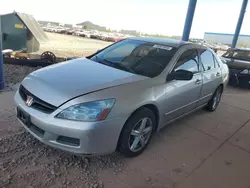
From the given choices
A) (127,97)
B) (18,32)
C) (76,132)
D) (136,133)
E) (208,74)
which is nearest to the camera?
(76,132)

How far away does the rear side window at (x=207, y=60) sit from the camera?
401cm

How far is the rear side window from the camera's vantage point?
401 centimetres

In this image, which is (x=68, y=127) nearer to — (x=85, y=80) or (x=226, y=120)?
(x=85, y=80)

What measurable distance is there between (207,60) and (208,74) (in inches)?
11.4

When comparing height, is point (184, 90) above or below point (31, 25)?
below

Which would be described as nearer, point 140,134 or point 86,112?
point 86,112

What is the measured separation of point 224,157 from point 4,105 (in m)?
3.71

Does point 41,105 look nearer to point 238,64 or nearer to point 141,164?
point 141,164

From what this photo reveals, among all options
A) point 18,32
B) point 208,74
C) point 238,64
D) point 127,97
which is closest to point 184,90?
point 208,74

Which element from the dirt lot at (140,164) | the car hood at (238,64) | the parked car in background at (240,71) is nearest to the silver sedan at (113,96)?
the dirt lot at (140,164)

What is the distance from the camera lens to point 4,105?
155 inches

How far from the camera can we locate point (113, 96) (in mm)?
2389

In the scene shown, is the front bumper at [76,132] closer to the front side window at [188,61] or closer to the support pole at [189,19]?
the front side window at [188,61]

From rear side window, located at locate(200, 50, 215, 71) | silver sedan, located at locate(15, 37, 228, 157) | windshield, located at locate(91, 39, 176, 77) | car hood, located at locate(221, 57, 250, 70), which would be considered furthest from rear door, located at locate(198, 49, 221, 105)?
car hood, located at locate(221, 57, 250, 70)
